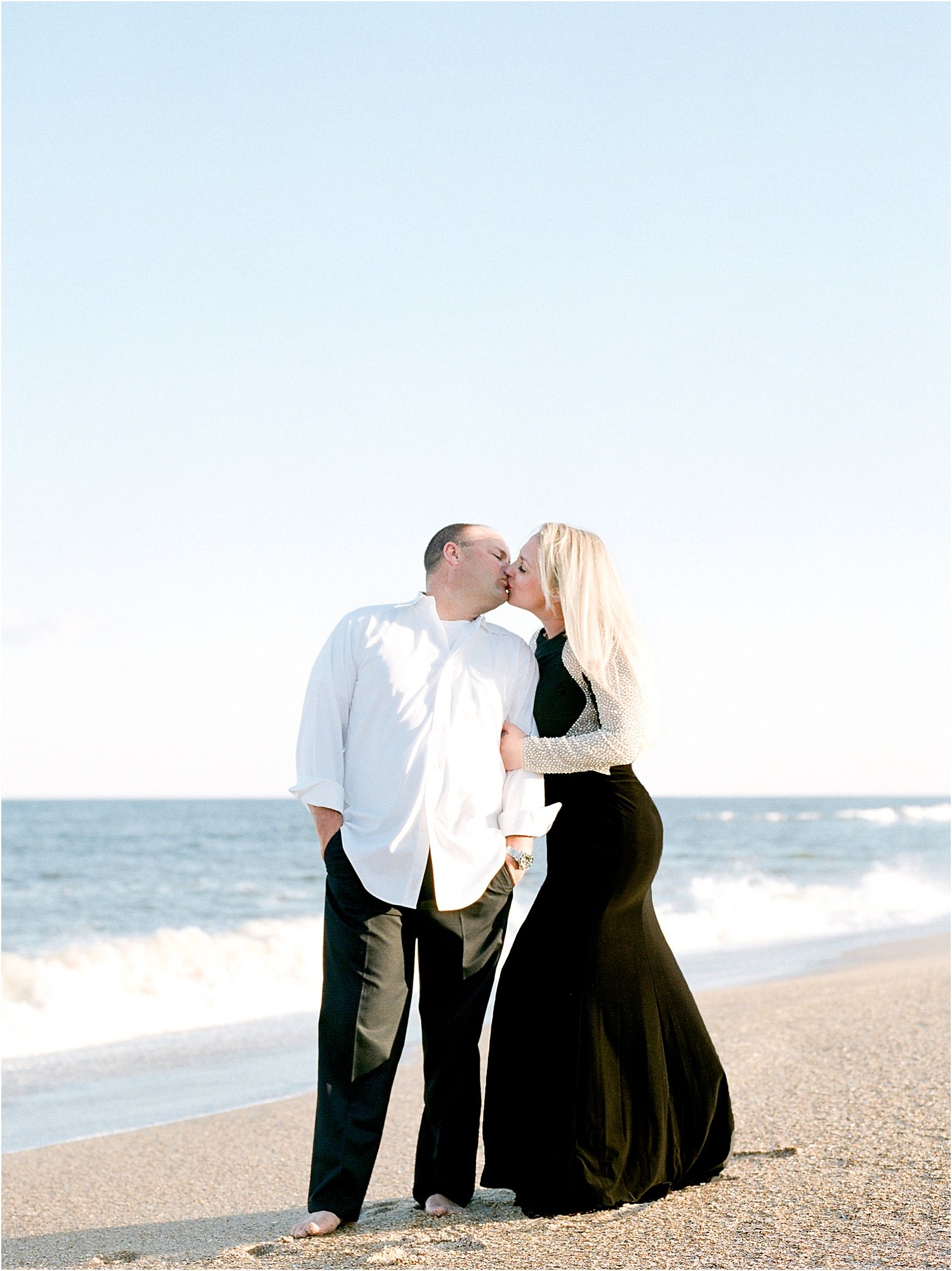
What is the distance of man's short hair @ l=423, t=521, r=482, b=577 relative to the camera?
3.92 metres

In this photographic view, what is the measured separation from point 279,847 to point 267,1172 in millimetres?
29297

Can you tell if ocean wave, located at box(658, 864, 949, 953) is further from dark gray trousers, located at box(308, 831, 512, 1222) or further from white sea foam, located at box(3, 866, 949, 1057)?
dark gray trousers, located at box(308, 831, 512, 1222)

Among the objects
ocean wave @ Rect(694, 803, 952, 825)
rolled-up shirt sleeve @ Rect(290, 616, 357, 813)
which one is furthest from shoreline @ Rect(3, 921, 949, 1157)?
ocean wave @ Rect(694, 803, 952, 825)

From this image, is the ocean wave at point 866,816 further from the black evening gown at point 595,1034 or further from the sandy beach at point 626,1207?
the black evening gown at point 595,1034

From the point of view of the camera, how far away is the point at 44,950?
50.2 feet

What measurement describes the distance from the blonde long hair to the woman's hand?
1.02 ft

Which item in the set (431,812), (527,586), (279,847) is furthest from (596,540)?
(279,847)

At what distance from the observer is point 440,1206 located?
3613mm

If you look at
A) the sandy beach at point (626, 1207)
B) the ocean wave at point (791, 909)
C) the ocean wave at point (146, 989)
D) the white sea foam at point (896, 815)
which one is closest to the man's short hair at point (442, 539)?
the sandy beach at point (626, 1207)

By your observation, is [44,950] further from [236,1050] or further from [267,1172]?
[267,1172]

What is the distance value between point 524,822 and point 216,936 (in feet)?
44.3

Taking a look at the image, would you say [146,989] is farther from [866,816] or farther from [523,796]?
[866,816]

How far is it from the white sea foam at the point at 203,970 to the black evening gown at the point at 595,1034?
5899 mm

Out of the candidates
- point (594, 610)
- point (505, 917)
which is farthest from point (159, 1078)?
point (594, 610)
